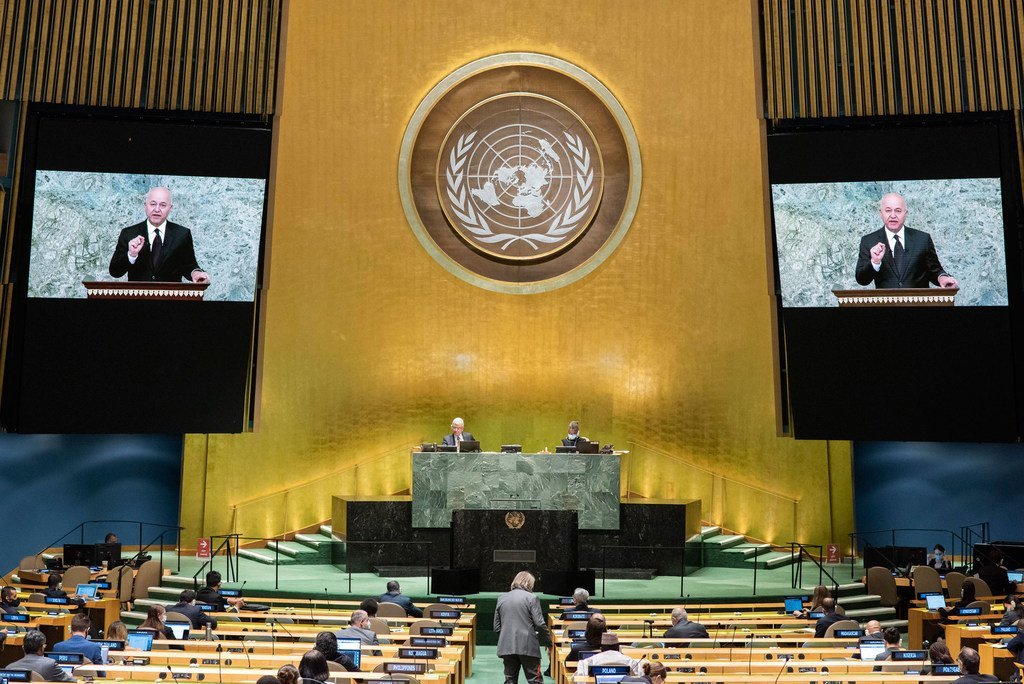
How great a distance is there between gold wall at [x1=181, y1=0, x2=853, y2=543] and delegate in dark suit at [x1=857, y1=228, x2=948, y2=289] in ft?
7.10

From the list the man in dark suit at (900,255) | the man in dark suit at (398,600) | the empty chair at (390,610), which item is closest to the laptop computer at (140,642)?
the empty chair at (390,610)

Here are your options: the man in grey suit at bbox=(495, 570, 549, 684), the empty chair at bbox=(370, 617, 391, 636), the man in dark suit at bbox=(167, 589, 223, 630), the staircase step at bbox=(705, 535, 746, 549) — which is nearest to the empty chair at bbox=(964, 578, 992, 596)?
the staircase step at bbox=(705, 535, 746, 549)

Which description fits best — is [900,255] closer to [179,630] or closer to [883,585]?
[883,585]

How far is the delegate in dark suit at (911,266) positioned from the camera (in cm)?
1473

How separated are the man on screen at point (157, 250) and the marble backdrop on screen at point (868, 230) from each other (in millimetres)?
7543

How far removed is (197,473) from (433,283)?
14.0 feet

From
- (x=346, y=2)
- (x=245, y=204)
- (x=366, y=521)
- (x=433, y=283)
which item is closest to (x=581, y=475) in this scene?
(x=366, y=521)

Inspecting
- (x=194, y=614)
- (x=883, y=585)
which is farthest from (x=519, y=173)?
(x=194, y=614)

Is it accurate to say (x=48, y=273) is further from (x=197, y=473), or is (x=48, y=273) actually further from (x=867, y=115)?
(x=867, y=115)

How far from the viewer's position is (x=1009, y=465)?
16594 mm

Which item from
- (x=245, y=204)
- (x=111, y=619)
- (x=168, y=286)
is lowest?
(x=111, y=619)

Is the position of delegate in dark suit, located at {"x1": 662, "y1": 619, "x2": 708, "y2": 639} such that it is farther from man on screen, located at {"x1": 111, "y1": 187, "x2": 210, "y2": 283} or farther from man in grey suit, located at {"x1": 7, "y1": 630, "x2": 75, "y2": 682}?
man on screen, located at {"x1": 111, "y1": 187, "x2": 210, "y2": 283}

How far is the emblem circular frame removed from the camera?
1697 centimetres

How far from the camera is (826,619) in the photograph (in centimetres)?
965
